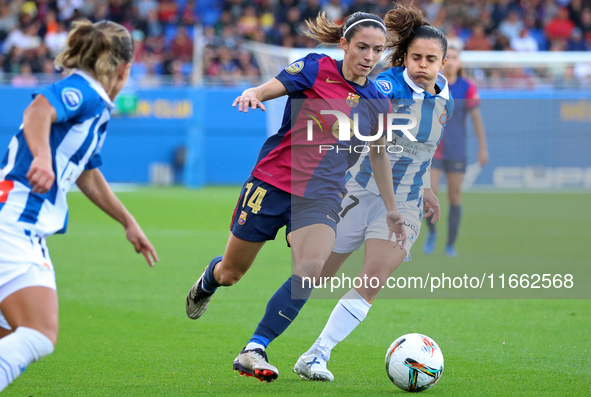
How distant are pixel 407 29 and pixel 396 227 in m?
1.34

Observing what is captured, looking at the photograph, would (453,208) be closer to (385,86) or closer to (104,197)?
(385,86)

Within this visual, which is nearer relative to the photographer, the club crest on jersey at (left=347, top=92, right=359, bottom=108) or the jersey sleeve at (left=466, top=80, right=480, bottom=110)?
the club crest on jersey at (left=347, top=92, right=359, bottom=108)

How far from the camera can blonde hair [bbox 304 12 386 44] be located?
4.48 metres

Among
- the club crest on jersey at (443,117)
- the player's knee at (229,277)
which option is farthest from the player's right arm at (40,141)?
the club crest on jersey at (443,117)

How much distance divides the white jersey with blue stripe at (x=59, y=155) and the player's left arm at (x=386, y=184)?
170cm

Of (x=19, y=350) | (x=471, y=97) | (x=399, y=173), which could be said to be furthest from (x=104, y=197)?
(x=471, y=97)

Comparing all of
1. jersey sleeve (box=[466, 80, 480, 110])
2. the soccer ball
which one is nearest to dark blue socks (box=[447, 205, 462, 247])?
jersey sleeve (box=[466, 80, 480, 110])

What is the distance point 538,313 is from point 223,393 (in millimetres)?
3433

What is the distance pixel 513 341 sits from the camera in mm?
5504

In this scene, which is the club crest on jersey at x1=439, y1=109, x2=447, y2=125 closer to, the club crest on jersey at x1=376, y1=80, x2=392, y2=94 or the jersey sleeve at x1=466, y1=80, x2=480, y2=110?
the club crest on jersey at x1=376, y1=80, x2=392, y2=94

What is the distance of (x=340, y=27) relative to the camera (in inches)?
188

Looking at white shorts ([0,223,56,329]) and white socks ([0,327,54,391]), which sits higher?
white shorts ([0,223,56,329])

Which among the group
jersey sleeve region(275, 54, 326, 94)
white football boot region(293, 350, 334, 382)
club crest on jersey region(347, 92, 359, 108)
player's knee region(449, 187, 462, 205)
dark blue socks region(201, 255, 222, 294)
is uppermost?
jersey sleeve region(275, 54, 326, 94)

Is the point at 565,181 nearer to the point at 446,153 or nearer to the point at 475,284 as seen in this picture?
the point at 446,153
